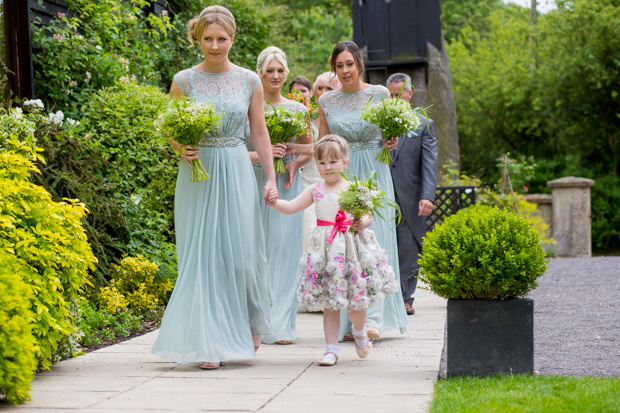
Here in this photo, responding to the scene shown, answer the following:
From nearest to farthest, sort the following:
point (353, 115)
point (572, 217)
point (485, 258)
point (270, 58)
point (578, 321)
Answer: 1. point (485, 258)
2. point (353, 115)
3. point (270, 58)
4. point (578, 321)
5. point (572, 217)

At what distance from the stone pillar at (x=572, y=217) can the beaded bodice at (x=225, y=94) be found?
1480cm

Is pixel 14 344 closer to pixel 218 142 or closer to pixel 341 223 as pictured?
pixel 218 142

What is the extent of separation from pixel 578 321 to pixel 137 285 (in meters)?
4.20

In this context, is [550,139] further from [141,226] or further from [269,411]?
[269,411]

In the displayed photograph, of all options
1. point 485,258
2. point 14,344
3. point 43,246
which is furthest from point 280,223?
point 14,344

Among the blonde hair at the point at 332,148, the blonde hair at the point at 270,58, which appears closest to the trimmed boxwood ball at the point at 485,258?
the blonde hair at the point at 332,148

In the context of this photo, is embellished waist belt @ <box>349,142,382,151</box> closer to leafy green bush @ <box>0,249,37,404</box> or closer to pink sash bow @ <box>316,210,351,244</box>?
pink sash bow @ <box>316,210,351,244</box>

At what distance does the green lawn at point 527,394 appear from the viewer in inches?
159

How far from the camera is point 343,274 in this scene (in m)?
5.53

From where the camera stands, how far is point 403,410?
160 inches

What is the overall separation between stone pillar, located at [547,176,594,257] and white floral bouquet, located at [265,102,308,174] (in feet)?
44.9

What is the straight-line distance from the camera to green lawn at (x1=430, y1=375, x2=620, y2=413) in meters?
4.04

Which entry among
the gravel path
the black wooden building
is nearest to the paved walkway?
the gravel path

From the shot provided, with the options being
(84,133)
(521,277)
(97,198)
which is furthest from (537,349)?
(84,133)
